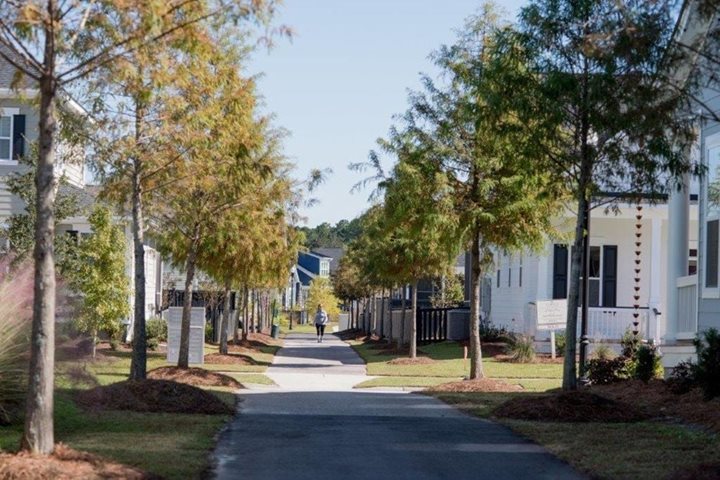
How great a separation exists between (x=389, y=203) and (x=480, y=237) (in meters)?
1.93

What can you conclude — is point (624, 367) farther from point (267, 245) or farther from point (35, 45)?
point (35, 45)

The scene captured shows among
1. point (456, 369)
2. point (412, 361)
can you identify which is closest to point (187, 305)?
point (456, 369)

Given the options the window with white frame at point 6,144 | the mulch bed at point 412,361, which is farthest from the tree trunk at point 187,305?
the window with white frame at point 6,144

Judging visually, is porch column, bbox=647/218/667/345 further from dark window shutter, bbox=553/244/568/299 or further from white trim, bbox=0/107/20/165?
white trim, bbox=0/107/20/165

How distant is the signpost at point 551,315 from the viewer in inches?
1198

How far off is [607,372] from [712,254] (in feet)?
12.2

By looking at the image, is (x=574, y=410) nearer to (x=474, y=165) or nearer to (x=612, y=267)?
(x=474, y=165)

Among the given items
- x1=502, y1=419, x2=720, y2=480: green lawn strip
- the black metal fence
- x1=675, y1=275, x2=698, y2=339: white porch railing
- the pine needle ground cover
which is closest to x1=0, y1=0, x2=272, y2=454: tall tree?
x1=502, y1=419, x2=720, y2=480: green lawn strip

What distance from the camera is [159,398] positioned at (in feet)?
50.9

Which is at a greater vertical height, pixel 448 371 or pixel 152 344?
pixel 152 344

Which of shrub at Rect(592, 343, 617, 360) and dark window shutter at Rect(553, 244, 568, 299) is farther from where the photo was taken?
dark window shutter at Rect(553, 244, 568, 299)

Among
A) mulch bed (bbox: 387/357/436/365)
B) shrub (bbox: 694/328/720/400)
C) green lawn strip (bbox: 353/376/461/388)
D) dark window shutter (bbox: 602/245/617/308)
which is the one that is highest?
dark window shutter (bbox: 602/245/617/308)

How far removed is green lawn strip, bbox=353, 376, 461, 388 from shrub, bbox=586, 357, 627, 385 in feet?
12.4

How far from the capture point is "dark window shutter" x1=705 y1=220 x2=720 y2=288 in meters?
18.1
